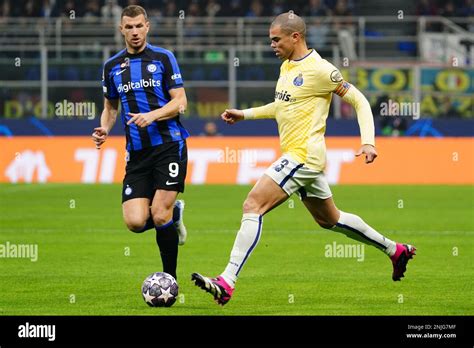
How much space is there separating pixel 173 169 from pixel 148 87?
2.56 feet

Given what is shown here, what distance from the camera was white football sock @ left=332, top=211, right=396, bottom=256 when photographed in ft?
36.0

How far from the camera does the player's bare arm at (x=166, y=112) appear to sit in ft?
33.4

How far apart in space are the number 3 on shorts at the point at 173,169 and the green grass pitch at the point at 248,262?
1125 millimetres

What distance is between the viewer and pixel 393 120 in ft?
95.7

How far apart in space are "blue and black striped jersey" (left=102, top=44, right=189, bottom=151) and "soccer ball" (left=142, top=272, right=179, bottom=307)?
1368 millimetres

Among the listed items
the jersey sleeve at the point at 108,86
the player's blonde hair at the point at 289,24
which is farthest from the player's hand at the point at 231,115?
the jersey sleeve at the point at 108,86

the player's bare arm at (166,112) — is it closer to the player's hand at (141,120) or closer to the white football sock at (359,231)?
the player's hand at (141,120)

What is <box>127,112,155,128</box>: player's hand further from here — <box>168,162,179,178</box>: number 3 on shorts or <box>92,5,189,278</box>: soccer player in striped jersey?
<box>168,162,179,178</box>: number 3 on shorts

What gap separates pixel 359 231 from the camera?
36.1ft

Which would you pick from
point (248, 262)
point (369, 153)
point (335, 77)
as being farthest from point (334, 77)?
point (248, 262)

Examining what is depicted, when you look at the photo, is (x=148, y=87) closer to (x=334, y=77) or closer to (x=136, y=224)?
(x=136, y=224)

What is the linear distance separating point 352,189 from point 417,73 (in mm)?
6933
